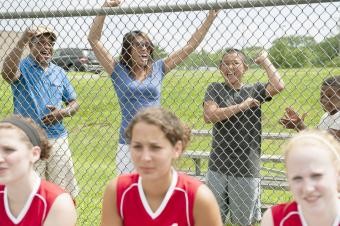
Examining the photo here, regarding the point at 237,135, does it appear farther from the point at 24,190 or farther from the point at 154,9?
the point at 24,190

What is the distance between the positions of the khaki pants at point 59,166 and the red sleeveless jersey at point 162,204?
1.79 meters

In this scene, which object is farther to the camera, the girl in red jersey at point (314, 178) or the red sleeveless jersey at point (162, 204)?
the red sleeveless jersey at point (162, 204)

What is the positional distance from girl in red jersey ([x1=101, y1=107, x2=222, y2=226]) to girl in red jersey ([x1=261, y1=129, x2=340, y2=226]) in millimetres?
474

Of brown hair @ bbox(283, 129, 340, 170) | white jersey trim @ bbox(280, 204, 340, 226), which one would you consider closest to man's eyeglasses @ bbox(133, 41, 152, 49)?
brown hair @ bbox(283, 129, 340, 170)

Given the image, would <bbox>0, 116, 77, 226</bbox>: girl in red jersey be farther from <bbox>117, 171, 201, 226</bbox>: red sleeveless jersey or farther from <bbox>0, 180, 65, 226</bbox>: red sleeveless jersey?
<bbox>117, 171, 201, 226</bbox>: red sleeveless jersey

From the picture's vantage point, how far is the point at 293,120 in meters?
3.74

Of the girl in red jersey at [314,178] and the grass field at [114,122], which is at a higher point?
the grass field at [114,122]

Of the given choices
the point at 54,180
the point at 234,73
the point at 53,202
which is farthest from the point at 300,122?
the point at 54,180

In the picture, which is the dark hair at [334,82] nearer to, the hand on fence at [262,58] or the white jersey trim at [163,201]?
the hand on fence at [262,58]

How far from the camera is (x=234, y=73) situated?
13.3 feet

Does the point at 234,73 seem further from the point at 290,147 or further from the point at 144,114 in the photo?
the point at 290,147

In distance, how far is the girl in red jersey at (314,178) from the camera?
235 cm

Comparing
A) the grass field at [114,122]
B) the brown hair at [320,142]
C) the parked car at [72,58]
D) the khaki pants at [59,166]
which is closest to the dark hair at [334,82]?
the grass field at [114,122]

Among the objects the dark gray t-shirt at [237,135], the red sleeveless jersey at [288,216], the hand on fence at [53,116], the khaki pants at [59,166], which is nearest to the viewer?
the red sleeveless jersey at [288,216]
